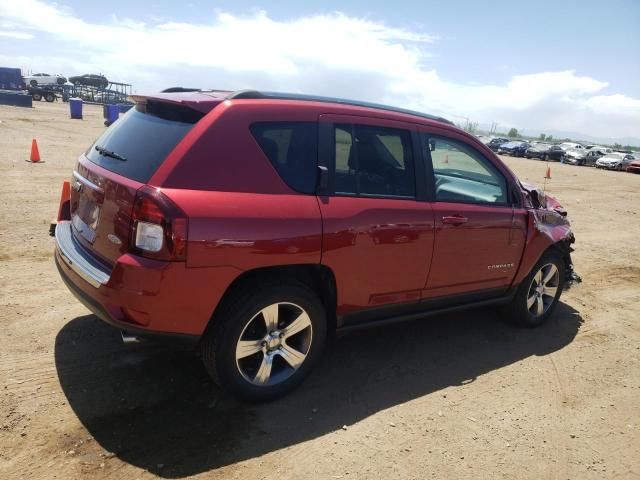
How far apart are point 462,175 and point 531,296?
1.47 metres

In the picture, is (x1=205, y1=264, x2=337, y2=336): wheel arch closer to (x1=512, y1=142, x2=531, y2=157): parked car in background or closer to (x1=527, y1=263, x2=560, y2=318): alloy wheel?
(x1=527, y1=263, x2=560, y2=318): alloy wheel

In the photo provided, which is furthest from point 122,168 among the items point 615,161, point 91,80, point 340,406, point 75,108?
point 91,80

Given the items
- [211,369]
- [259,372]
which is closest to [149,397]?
[211,369]

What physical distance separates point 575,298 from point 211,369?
15.6 feet

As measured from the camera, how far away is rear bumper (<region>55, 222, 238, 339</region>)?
264 cm

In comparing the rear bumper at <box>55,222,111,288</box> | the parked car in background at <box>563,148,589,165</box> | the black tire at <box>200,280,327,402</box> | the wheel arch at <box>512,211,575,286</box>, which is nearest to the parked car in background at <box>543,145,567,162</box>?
the parked car in background at <box>563,148,589,165</box>

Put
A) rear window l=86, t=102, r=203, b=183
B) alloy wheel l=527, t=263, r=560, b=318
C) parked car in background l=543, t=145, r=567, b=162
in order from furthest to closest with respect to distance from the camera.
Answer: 1. parked car in background l=543, t=145, r=567, b=162
2. alloy wheel l=527, t=263, r=560, b=318
3. rear window l=86, t=102, r=203, b=183

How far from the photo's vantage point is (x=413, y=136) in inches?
148

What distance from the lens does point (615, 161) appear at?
37.8 meters

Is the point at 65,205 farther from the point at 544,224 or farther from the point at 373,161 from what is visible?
the point at 544,224

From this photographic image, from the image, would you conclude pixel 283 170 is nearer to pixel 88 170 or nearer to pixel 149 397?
pixel 88 170

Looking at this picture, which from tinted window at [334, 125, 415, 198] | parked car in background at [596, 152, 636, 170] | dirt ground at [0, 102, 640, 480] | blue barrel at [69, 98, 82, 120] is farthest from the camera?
parked car in background at [596, 152, 636, 170]

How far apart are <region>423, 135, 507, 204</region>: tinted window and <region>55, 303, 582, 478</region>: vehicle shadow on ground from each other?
52.9 inches

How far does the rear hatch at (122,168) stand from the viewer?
2.80m
